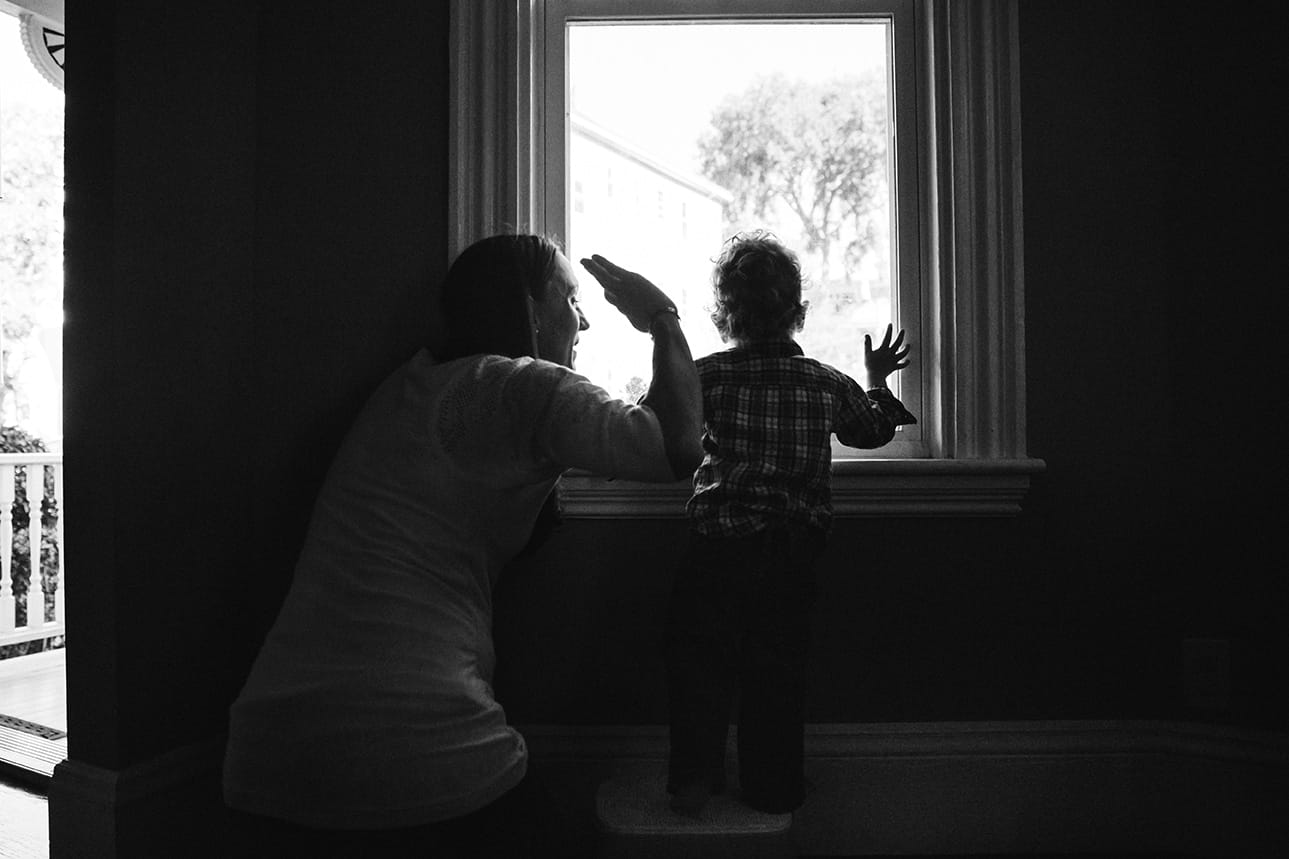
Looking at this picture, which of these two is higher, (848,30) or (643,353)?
(848,30)

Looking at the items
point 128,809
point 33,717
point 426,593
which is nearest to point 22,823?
point 128,809

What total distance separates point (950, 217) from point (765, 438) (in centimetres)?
70

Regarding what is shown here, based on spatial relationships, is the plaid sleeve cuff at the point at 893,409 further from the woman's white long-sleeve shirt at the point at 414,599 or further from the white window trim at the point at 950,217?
the woman's white long-sleeve shirt at the point at 414,599

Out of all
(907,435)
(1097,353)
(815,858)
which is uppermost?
(1097,353)

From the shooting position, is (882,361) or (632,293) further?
(882,361)

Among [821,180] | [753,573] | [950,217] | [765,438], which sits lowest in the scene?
[753,573]

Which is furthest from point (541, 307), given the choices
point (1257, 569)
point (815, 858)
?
point (1257, 569)

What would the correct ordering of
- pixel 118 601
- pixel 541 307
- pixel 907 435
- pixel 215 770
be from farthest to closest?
pixel 907 435 → pixel 215 770 → pixel 118 601 → pixel 541 307

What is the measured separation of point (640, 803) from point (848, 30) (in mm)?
1702

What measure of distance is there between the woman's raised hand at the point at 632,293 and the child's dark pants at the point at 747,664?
49 cm

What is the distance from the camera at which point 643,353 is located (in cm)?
192

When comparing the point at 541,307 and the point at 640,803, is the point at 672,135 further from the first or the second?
the point at 640,803

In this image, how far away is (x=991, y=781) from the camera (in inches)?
69.1

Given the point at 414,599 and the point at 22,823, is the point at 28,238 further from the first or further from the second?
the point at 414,599
